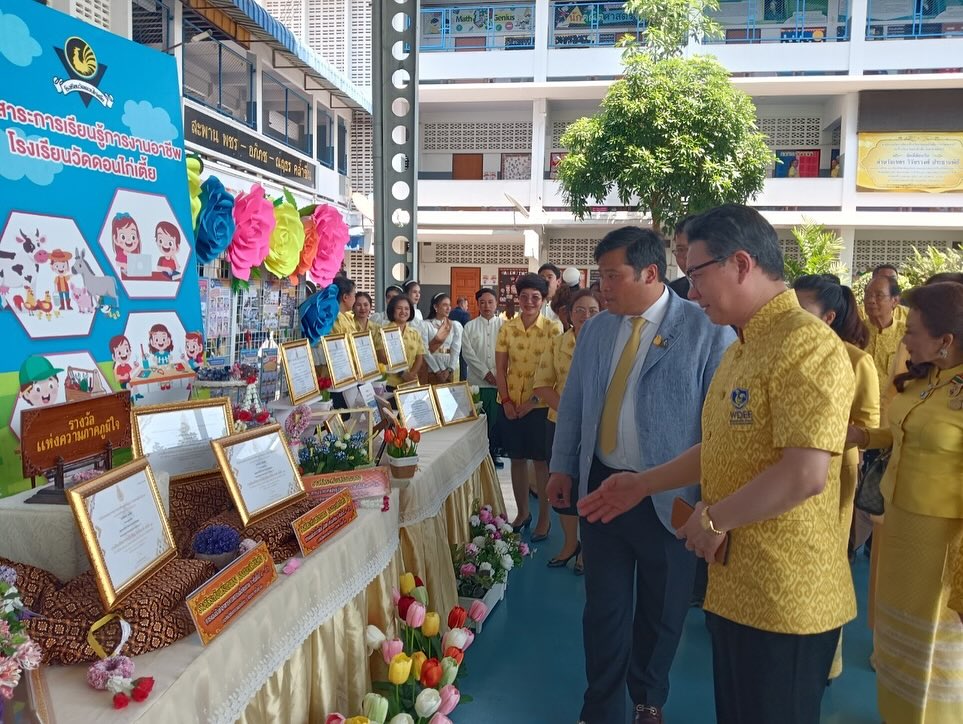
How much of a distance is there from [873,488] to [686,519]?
105cm

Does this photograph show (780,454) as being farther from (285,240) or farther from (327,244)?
(327,244)

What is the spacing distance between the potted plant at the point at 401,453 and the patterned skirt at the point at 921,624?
1.36 metres

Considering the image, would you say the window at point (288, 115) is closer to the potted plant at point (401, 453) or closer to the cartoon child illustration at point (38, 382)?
the potted plant at point (401, 453)

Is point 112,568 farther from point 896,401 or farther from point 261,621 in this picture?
point 896,401

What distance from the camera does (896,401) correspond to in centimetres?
216

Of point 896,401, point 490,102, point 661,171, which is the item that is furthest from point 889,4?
point 896,401

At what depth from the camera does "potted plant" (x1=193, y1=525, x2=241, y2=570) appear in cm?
137

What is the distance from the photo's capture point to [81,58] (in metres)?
1.67

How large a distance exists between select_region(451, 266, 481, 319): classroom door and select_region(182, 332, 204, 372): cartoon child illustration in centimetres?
1445

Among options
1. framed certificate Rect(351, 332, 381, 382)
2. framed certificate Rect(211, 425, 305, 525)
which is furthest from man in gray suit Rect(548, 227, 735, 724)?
framed certificate Rect(351, 332, 381, 382)

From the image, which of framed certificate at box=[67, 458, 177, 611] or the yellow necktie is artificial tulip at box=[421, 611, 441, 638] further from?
framed certificate at box=[67, 458, 177, 611]

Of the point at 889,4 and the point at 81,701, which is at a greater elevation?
the point at 889,4

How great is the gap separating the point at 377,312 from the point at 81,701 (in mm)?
3621

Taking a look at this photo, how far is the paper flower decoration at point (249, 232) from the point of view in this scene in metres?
2.22
